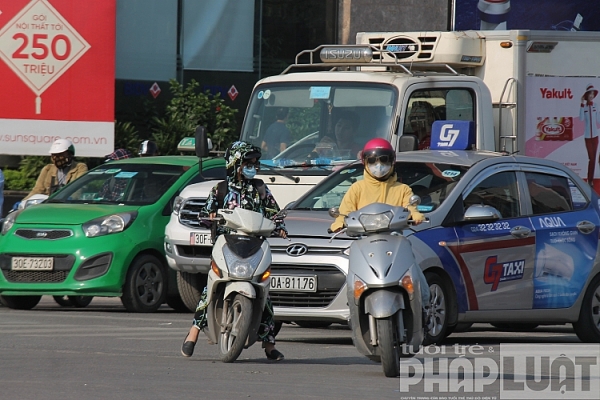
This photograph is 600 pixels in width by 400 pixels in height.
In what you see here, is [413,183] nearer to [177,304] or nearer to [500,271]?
[500,271]

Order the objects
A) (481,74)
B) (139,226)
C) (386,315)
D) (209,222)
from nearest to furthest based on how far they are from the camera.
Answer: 1. (386,315)
2. (209,222)
3. (139,226)
4. (481,74)

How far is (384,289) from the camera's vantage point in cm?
877

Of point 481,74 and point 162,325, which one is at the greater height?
point 481,74

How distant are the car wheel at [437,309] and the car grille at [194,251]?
3.46 meters

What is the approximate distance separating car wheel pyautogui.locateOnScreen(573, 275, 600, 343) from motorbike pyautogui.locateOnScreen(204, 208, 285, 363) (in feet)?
12.3

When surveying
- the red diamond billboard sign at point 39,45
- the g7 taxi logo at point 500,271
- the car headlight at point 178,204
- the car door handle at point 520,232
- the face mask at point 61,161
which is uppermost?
the red diamond billboard sign at point 39,45

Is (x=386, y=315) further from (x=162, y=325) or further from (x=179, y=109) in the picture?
(x=179, y=109)

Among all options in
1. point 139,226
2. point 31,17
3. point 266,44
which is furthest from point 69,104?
point 139,226

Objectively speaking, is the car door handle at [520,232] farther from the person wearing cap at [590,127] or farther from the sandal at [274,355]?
the person wearing cap at [590,127]

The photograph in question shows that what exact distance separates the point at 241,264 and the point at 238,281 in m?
0.12

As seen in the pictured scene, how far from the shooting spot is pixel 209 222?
32.8 feet

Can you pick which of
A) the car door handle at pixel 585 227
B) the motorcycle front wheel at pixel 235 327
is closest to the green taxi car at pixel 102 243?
the motorcycle front wheel at pixel 235 327

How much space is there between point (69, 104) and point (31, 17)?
1563 millimetres

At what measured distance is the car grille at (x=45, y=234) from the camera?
14.0 m
